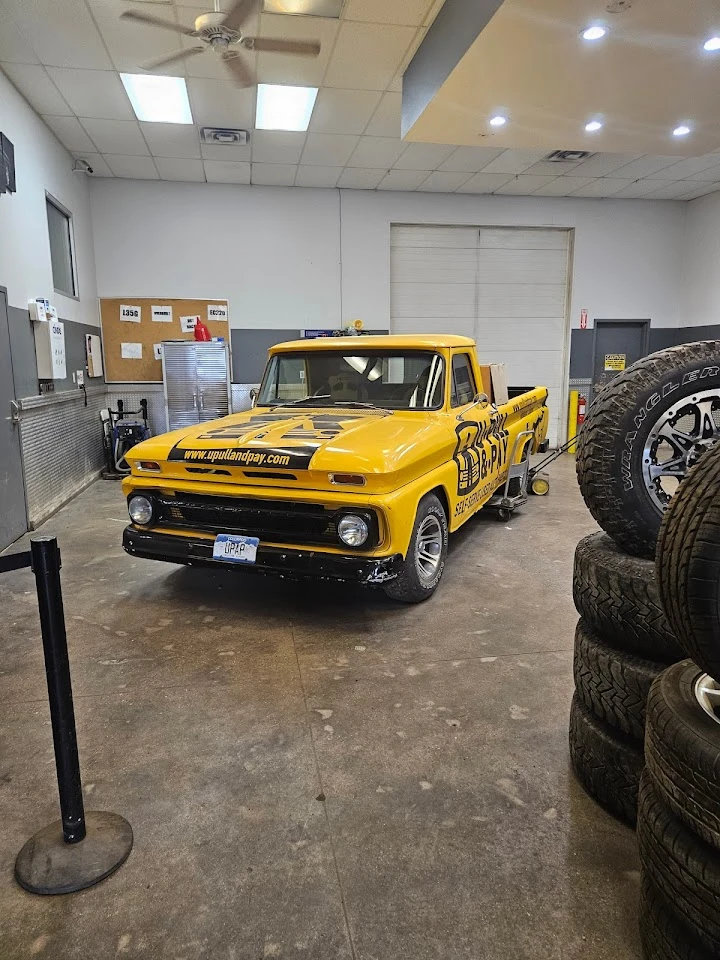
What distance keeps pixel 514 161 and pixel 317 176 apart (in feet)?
9.36

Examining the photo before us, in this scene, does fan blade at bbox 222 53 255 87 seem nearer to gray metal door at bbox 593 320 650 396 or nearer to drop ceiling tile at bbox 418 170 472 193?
drop ceiling tile at bbox 418 170 472 193

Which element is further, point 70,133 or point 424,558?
point 70,133

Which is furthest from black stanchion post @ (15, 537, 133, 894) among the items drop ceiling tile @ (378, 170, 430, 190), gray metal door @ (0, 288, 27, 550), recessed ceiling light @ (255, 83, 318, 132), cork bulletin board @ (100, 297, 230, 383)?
drop ceiling tile @ (378, 170, 430, 190)

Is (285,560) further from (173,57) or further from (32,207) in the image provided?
(32,207)

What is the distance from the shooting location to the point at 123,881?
1.78 metres

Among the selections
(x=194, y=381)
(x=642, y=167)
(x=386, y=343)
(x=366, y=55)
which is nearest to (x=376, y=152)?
(x=366, y=55)

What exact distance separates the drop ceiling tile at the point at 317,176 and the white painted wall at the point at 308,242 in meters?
0.24

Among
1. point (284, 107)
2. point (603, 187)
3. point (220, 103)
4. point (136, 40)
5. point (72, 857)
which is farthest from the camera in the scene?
point (603, 187)

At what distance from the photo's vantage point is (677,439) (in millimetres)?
2262

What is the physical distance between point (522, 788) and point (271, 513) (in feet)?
6.28

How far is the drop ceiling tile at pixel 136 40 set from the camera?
495cm

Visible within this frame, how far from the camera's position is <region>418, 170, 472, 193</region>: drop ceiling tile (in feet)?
29.7

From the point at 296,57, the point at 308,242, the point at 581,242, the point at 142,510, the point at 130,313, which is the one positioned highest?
the point at 296,57

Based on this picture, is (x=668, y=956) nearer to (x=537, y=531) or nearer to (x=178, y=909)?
(x=178, y=909)
